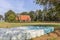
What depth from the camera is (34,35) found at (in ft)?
68.8

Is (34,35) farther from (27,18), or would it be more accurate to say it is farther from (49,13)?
(27,18)

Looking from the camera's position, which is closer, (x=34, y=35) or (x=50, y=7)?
(x=34, y=35)

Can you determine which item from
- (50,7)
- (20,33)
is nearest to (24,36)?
(20,33)

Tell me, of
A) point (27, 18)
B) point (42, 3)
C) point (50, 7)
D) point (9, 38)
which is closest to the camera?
point (9, 38)

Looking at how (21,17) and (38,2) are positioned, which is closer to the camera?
(38,2)

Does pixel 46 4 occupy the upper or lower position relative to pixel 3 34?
upper

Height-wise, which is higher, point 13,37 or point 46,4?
point 46,4

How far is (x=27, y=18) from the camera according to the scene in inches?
4427

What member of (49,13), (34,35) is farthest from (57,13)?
(34,35)

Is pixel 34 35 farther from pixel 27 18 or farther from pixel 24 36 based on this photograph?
pixel 27 18

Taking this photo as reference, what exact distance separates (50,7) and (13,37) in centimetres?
2240

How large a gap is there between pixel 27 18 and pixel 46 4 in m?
75.9

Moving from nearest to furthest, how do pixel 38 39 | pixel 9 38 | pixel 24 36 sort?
pixel 9 38 → pixel 24 36 → pixel 38 39

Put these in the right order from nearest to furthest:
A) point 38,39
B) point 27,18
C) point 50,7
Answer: point 38,39 < point 50,7 < point 27,18
